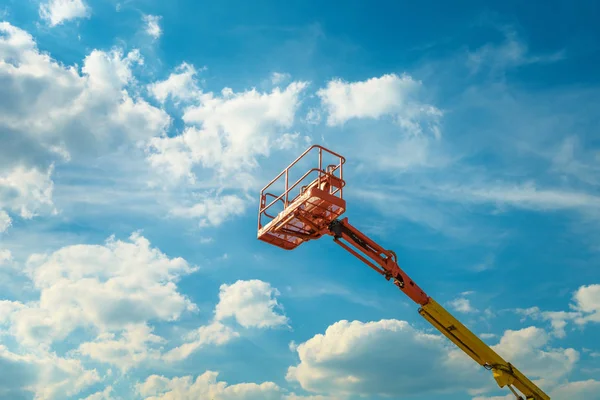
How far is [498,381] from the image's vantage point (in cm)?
2067

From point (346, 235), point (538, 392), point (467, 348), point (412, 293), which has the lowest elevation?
point (538, 392)

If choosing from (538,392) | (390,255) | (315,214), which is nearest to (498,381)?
(538,392)

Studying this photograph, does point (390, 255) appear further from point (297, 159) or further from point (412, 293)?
point (297, 159)

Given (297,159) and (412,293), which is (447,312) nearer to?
(412,293)

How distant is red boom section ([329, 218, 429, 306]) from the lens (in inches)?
726

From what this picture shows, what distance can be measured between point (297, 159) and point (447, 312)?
26.6 feet

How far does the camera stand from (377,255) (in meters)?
19.2

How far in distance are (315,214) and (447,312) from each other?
267 inches

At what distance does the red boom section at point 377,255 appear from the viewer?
60.5 ft

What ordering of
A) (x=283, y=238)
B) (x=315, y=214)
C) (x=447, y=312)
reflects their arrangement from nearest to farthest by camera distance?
1. (x=315, y=214)
2. (x=283, y=238)
3. (x=447, y=312)

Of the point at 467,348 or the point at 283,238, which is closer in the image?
the point at 283,238

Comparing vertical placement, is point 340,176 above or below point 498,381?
above

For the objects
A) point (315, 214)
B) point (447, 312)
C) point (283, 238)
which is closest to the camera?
point (315, 214)

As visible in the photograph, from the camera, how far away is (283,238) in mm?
18797
